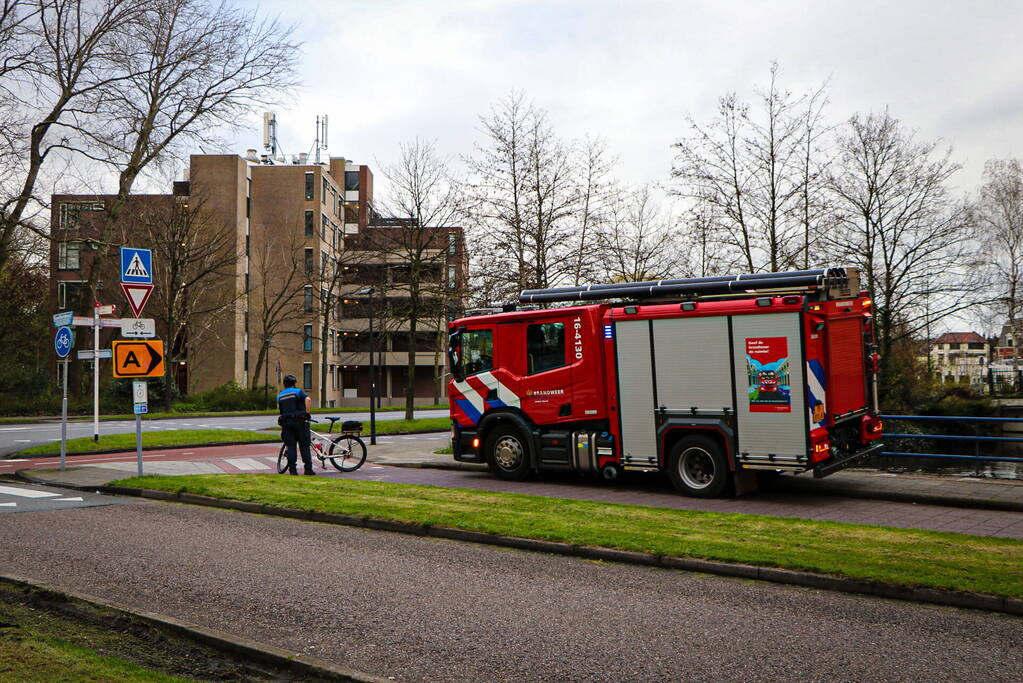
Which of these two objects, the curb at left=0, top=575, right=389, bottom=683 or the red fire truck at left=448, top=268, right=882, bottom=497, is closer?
the curb at left=0, top=575, right=389, bottom=683

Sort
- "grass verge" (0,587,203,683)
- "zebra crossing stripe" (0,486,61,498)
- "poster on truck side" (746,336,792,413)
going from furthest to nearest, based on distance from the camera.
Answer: "zebra crossing stripe" (0,486,61,498)
"poster on truck side" (746,336,792,413)
"grass verge" (0,587,203,683)

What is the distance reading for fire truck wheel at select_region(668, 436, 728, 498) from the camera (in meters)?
11.9

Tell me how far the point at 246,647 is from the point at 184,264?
41539 mm

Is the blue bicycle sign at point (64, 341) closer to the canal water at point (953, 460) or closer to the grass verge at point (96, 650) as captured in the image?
the grass verge at point (96, 650)

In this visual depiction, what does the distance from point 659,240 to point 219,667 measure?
2383 centimetres

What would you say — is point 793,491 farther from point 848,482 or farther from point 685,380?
point 685,380

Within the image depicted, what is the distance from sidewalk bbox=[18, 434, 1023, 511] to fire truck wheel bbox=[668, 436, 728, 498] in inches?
30.5

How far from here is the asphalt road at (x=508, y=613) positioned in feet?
16.1

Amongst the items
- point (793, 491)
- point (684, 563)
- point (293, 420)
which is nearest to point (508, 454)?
point (293, 420)

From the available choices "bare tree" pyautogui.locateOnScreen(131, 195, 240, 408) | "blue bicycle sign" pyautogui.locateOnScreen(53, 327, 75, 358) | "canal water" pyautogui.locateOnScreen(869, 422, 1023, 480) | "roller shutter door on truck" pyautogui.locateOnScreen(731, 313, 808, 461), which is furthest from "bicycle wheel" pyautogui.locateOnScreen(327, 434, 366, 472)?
"bare tree" pyautogui.locateOnScreen(131, 195, 240, 408)

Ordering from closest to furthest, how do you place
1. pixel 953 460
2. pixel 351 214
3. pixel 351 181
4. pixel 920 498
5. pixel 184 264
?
1. pixel 920 498
2. pixel 953 460
3. pixel 184 264
4. pixel 351 214
5. pixel 351 181

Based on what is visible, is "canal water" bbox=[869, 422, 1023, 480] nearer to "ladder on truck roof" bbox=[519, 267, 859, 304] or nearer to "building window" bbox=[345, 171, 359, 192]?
"ladder on truck roof" bbox=[519, 267, 859, 304]

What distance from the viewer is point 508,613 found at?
6004mm

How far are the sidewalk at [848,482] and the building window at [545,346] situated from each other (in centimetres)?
340
